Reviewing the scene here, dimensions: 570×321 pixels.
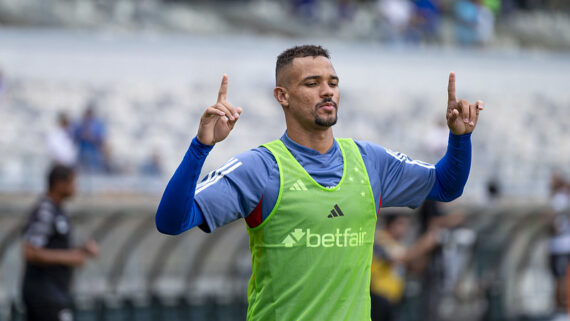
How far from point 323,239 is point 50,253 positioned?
389cm

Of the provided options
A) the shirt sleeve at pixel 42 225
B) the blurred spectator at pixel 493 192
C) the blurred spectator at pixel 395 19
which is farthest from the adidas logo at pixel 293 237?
the blurred spectator at pixel 395 19

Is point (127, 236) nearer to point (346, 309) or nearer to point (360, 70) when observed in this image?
point (346, 309)

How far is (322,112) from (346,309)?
775 millimetres

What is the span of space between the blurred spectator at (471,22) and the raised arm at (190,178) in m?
24.1

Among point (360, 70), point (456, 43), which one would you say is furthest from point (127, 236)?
point (456, 43)

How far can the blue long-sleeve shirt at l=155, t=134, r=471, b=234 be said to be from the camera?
395cm

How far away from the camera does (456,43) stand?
27547 mm

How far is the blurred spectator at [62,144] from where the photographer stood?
13219mm

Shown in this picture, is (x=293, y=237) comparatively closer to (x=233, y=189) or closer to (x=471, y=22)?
(x=233, y=189)

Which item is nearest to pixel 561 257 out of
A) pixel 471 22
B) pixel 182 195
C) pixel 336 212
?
pixel 336 212

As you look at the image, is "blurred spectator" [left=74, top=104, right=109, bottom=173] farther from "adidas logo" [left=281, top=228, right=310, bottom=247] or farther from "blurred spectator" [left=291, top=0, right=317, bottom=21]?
"blurred spectator" [left=291, top=0, right=317, bottom=21]

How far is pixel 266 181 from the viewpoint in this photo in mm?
4215

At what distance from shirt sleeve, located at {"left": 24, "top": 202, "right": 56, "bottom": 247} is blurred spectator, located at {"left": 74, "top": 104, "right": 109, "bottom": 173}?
16.1 feet

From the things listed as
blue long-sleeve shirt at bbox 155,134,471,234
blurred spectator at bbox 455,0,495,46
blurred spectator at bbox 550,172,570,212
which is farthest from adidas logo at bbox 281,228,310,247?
blurred spectator at bbox 455,0,495,46
